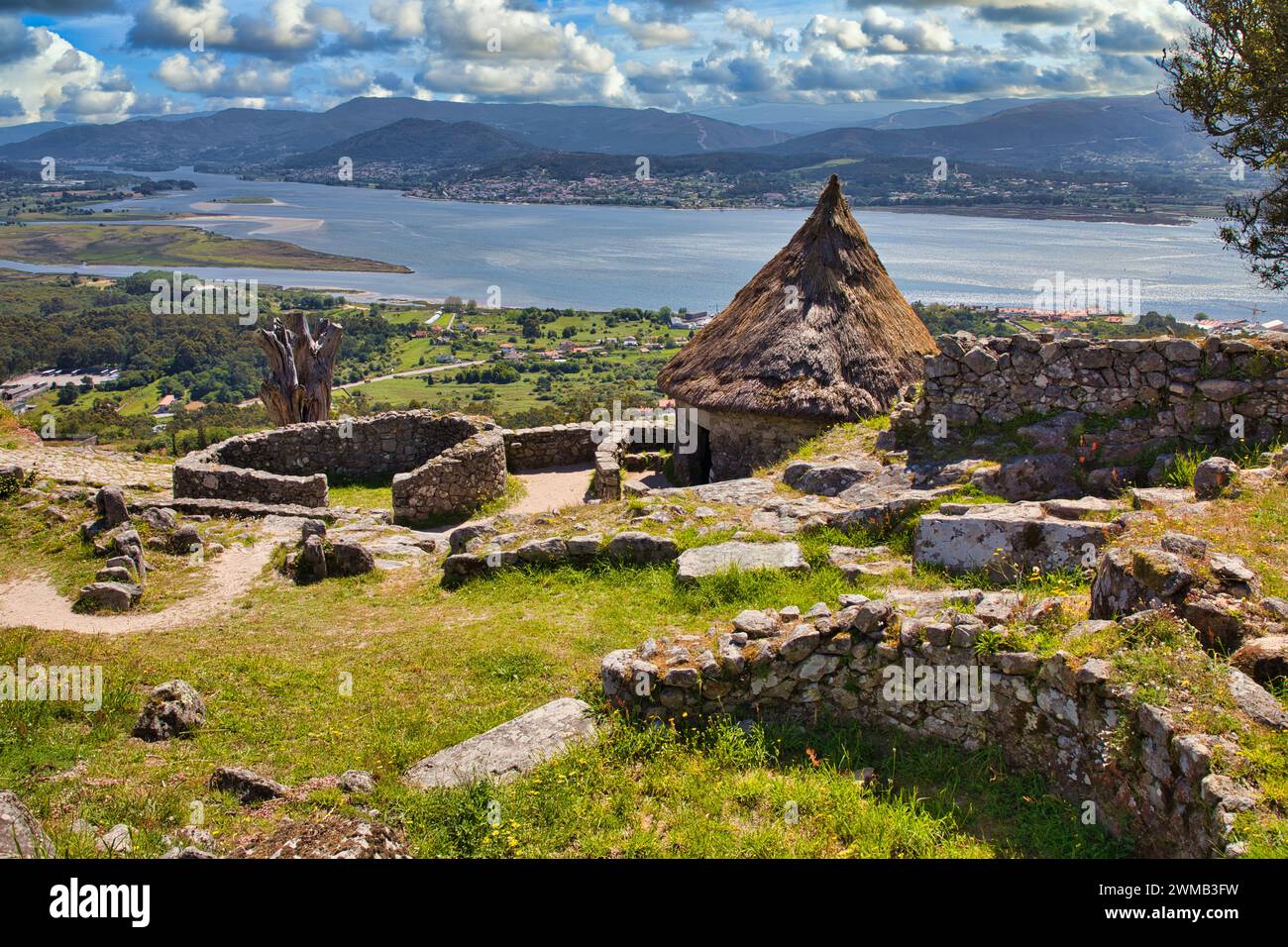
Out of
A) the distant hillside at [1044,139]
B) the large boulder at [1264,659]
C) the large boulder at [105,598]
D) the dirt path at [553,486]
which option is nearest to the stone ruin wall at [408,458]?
the dirt path at [553,486]

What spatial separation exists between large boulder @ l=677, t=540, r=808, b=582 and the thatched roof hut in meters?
6.19

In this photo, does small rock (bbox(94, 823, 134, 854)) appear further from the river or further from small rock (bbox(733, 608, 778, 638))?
the river

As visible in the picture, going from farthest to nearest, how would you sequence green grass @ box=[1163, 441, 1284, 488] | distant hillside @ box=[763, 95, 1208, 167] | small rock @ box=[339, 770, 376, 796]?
distant hillside @ box=[763, 95, 1208, 167] < green grass @ box=[1163, 441, 1284, 488] < small rock @ box=[339, 770, 376, 796]

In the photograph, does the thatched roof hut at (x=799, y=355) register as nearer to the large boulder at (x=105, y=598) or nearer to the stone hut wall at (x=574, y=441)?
the stone hut wall at (x=574, y=441)

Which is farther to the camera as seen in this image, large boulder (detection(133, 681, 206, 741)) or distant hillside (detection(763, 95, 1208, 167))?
distant hillside (detection(763, 95, 1208, 167))

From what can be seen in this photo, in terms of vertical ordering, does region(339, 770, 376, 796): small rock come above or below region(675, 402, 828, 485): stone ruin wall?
below

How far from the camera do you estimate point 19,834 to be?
383 cm

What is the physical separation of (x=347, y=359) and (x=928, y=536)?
57.3 meters

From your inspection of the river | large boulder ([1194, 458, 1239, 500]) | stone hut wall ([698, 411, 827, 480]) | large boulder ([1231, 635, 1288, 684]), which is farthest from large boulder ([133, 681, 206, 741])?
the river

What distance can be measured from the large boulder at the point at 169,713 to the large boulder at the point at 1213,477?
7998 mm

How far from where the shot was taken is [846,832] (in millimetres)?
4605

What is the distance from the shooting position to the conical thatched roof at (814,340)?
14562 millimetres

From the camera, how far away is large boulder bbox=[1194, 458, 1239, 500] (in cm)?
726

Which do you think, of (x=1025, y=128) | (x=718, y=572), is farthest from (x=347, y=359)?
(x=1025, y=128)
